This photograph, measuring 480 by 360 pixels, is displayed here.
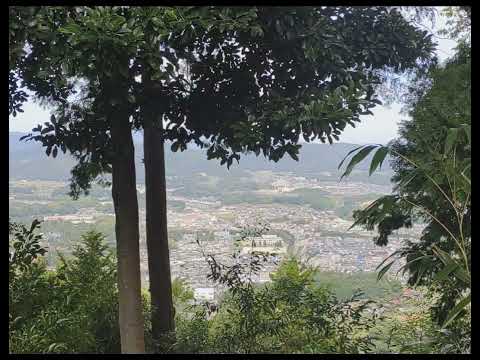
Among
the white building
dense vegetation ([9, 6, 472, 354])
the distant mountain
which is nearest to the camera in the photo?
dense vegetation ([9, 6, 472, 354])

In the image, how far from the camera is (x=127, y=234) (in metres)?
2.79

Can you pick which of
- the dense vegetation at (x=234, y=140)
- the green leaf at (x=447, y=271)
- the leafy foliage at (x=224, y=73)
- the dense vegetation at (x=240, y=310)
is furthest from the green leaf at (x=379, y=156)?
the dense vegetation at (x=240, y=310)

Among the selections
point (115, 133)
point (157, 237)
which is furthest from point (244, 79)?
point (157, 237)

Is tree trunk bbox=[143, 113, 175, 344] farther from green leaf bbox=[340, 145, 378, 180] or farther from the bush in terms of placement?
green leaf bbox=[340, 145, 378, 180]

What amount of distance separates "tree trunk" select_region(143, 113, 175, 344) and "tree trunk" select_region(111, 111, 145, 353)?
1.72 ft

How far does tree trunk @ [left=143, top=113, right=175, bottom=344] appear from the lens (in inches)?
132

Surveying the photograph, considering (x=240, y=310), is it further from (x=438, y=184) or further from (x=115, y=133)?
(x=438, y=184)

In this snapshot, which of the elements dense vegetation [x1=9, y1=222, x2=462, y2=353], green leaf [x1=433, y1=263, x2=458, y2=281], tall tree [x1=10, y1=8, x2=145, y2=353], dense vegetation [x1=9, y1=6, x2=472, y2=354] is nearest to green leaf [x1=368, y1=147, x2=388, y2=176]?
dense vegetation [x1=9, y1=6, x2=472, y2=354]

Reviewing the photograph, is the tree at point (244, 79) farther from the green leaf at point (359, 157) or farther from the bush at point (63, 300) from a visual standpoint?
the green leaf at point (359, 157)

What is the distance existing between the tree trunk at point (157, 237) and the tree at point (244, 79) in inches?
13.4

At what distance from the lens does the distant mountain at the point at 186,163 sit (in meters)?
3.31

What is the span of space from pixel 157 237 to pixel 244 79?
4.04ft
